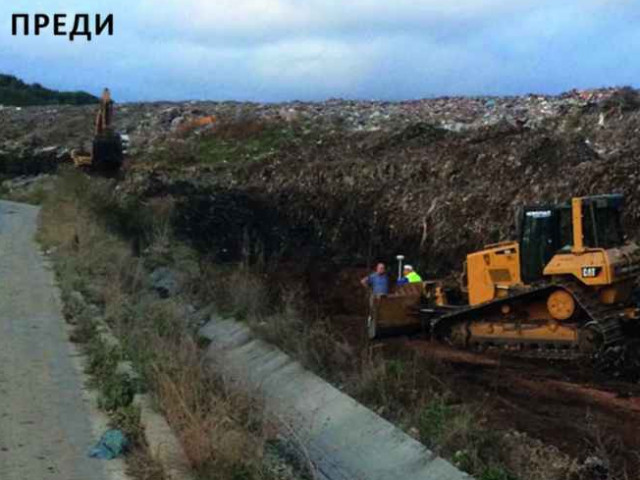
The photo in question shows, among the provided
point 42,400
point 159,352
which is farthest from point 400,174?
point 42,400

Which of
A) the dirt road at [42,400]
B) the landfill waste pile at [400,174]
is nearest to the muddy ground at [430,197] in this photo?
the landfill waste pile at [400,174]

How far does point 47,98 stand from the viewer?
417 feet

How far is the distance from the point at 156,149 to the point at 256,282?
3180 cm

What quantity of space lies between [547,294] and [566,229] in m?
0.96

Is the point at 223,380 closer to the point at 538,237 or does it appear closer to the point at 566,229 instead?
the point at 538,237

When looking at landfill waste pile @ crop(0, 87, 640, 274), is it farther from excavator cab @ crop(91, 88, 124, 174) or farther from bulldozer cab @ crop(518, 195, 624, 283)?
bulldozer cab @ crop(518, 195, 624, 283)

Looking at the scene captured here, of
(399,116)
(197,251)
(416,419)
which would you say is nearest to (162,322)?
(416,419)

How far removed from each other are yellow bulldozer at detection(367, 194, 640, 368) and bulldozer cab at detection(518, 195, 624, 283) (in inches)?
0.5

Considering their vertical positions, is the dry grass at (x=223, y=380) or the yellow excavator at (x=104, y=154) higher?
the yellow excavator at (x=104, y=154)

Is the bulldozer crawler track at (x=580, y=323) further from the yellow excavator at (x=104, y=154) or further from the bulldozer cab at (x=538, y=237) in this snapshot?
the yellow excavator at (x=104, y=154)

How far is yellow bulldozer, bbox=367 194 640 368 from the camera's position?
15148 mm

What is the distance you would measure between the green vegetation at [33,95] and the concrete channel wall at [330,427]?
106 meters

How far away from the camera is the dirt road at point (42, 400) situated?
785 cm

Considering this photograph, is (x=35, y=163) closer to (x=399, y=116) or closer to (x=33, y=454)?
(x=399, y=116)
